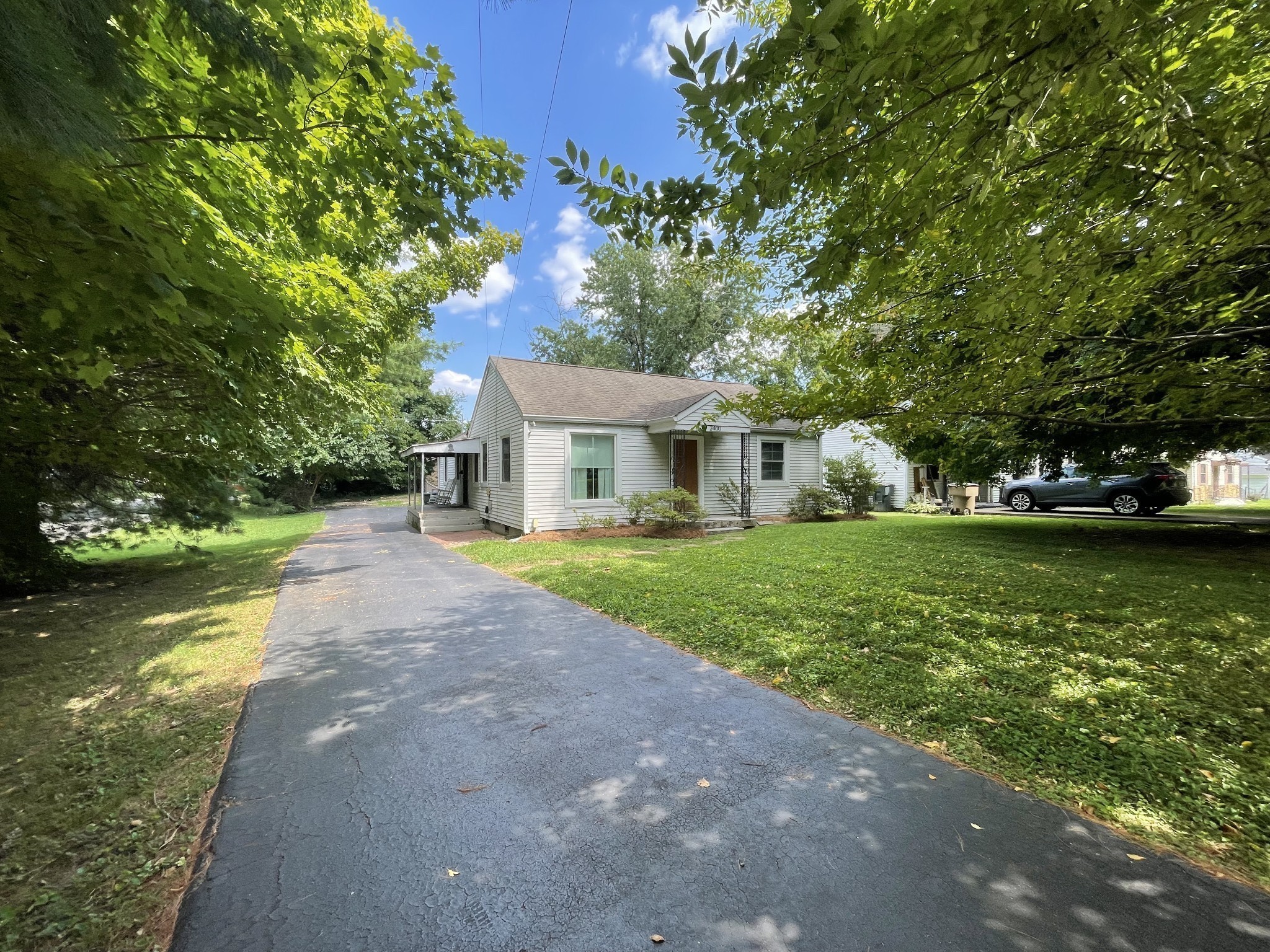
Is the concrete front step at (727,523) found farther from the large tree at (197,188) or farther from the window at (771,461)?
the large tree at (197,188)

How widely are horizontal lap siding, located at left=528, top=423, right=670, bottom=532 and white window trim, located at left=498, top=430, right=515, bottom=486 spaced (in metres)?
1.10

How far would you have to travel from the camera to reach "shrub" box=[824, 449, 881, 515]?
595 inches

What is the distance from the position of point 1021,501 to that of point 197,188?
868 inches

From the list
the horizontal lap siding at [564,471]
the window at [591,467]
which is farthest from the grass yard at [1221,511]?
the window at [591,467]

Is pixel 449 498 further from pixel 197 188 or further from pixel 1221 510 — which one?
pixel 1221 510

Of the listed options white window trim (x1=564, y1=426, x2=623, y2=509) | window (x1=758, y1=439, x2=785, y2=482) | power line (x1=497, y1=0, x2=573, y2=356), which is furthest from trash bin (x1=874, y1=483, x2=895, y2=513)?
power line (x1=497, y1=0, x2=573, y2=356)

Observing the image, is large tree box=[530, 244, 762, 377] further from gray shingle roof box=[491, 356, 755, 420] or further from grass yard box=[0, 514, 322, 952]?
grass yard box=[0, 514, 322, 952]

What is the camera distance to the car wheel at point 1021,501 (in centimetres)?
1753

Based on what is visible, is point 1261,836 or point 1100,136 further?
point 1100,136

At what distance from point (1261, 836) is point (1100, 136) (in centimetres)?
350

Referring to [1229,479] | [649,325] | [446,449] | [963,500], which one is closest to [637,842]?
[446,449]

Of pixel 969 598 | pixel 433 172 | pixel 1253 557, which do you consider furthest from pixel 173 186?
pixel 1253 557

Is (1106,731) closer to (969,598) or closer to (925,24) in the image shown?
(969,598)

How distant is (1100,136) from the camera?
2865mm
